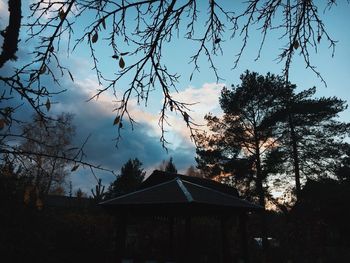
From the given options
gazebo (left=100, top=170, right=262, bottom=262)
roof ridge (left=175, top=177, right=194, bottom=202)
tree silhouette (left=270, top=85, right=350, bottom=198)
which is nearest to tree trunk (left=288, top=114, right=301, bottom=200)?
tree silhouette (left=270, top=85, right=350, bottom=198)

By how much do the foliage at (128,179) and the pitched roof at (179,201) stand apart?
100.0 ft

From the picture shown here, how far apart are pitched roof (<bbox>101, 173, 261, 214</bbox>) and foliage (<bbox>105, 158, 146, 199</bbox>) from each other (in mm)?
30470

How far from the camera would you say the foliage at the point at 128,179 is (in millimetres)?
42406

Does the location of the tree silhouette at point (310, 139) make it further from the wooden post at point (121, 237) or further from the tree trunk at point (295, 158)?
the wooden post at point (121, 237)

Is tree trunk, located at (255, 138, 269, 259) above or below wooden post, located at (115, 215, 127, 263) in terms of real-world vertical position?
above

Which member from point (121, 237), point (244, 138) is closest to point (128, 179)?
point (244, 138)

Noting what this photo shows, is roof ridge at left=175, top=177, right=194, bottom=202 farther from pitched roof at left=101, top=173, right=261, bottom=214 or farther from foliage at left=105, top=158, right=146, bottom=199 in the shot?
foliage at left=105, top=158, right=146, bottom=199

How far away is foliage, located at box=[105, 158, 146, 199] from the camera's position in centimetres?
4241

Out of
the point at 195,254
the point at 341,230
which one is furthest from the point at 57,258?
the point at 341,230

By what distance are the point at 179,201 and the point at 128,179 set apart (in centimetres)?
3533

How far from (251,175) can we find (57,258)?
18670mm

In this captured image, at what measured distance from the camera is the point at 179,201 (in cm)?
980

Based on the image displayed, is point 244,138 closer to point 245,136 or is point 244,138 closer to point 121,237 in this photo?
point 245,136

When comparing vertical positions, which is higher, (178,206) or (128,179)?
(128,179)
